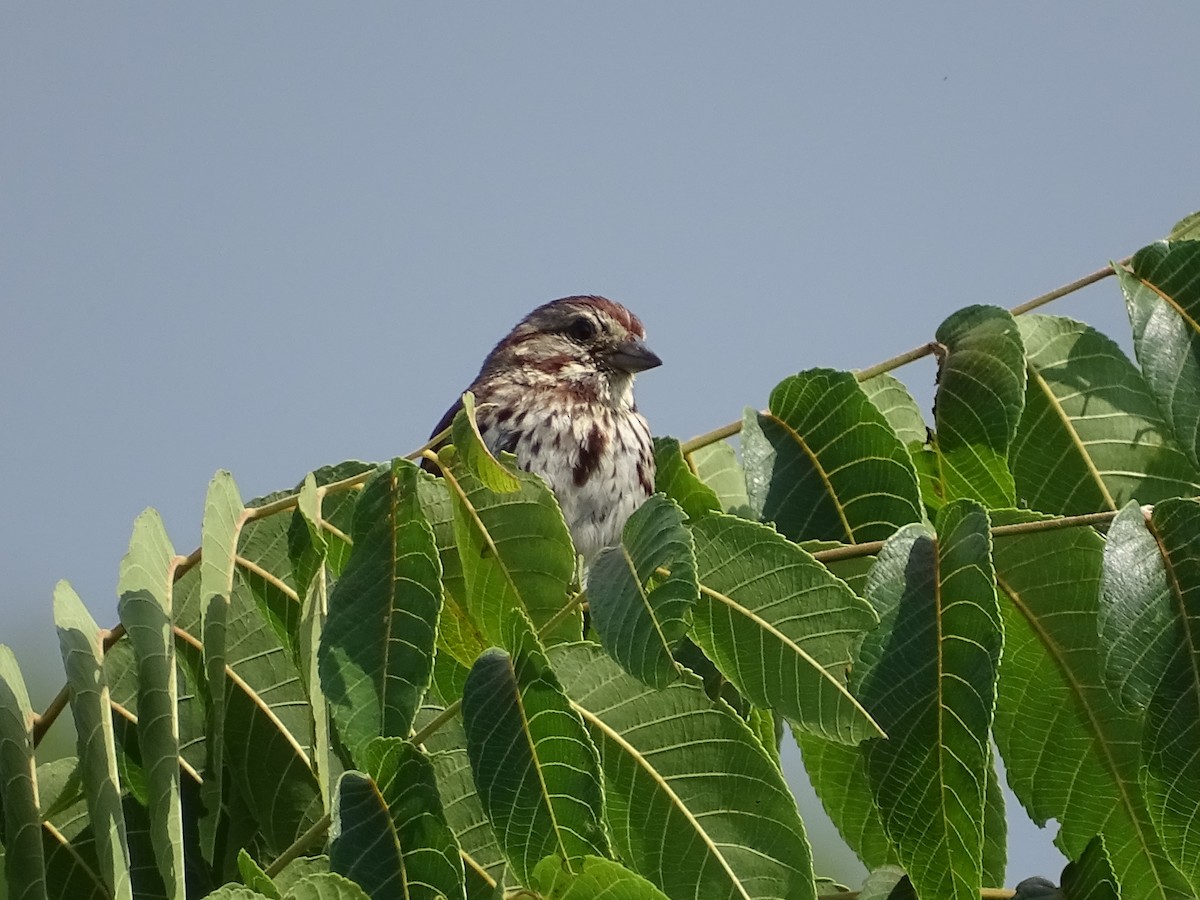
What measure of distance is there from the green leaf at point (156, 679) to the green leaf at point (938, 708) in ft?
3.33

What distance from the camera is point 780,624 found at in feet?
7.75

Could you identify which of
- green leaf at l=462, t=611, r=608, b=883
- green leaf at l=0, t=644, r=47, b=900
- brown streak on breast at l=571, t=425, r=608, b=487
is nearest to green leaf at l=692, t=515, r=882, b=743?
green leaf at l=462, t=611, r=608, b=883

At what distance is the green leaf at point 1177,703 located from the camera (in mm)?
2320

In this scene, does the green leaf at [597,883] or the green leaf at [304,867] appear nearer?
the green leaf at [597,883]

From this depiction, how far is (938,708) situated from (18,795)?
4.71 ft

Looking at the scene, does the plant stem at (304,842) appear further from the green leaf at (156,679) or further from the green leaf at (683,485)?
the green leaf at (683,485)

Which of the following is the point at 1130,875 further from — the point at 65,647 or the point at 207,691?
the point at 65,647

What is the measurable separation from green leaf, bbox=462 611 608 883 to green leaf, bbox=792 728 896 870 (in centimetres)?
75

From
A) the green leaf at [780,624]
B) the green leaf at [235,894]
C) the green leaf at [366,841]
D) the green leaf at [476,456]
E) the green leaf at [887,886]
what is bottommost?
the green leaf at [887,886]

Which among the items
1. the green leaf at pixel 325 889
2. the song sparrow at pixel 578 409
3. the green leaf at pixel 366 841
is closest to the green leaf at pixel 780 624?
the green leaf at pixel 366 841

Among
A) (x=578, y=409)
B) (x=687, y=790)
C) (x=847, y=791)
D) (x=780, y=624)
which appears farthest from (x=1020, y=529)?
(x=578, y=409)

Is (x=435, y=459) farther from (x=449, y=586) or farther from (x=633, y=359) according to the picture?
(x=633, y=359)

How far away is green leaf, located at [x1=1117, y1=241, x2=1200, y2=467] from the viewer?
2938 millimetres

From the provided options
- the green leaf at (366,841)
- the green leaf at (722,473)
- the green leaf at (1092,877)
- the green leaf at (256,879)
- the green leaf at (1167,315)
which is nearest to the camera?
the green leaf at (256,879)
